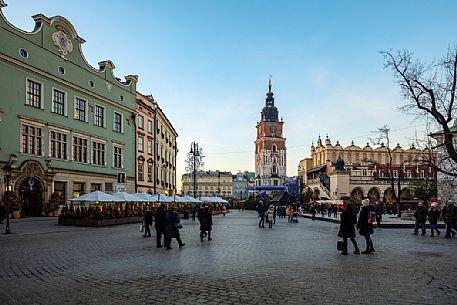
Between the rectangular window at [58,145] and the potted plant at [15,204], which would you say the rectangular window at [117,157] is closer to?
the rectangular window at [58,145]

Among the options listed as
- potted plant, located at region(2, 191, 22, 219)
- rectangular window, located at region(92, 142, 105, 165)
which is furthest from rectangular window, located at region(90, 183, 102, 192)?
potted plant, located at region(2, 191, 22, 219)

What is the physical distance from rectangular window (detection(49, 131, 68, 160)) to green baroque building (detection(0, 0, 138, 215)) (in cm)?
9

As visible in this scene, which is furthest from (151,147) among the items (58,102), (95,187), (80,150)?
(58,102)

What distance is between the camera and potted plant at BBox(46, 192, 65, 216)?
36500 mm

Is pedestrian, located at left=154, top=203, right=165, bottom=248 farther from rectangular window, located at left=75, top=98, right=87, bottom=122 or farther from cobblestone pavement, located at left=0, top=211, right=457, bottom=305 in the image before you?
rectangular window, located at left=75, top=98, right=87, bottom=122

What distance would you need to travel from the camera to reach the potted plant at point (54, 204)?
36.5 meters

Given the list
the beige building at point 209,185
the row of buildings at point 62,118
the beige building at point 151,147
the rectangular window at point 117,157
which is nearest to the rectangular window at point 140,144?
the beige building at point 151,147

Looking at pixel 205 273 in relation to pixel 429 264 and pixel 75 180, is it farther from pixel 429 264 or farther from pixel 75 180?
pixel 75 180

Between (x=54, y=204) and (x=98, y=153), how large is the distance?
372 inches

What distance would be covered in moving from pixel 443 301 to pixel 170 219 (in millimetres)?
9859

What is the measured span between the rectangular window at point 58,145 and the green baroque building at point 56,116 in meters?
0.09

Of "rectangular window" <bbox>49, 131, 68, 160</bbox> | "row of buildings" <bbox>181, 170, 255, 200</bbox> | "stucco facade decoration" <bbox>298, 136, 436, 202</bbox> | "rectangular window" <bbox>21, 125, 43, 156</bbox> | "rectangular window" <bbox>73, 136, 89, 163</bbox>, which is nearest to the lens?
"rectangular window" <bbox>21, 125, 43, 156</bbox>

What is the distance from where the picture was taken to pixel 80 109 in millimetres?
42125

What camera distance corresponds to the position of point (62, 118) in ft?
128
